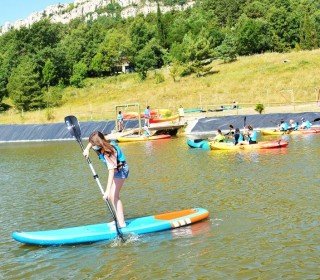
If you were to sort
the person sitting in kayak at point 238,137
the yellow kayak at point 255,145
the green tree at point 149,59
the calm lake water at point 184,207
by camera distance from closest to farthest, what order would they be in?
the calm lake water at point 184,207 < the yellow kayak at point 255,145 < the person sitting in kayak at point 238,137 < the green tree at point 149,59

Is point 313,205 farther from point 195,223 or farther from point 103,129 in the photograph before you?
point 103,129

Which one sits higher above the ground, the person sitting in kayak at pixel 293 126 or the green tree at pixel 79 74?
the green tree at pixel 79 74

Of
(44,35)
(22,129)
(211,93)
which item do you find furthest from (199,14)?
(22,129)

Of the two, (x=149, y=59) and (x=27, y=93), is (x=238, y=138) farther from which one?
(x=149, y=59)

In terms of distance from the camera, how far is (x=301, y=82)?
199ft

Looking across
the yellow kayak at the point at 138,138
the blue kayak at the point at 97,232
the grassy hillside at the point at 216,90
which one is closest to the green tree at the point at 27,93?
the grassy hillside at the point at 216,90

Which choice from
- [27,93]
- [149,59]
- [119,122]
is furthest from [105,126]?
[149,59]

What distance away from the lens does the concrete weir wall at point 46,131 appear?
46844 millimetres

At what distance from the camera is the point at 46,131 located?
4894cm

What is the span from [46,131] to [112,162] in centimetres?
3929

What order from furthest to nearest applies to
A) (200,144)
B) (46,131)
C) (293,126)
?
(46,131)
(293,126)
(200,144)

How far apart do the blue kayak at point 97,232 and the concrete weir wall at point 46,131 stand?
34.5 m

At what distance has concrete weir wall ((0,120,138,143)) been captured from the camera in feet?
154

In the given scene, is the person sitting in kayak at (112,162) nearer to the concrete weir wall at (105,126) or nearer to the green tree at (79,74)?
the concrete weir wall at (105,126)
